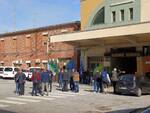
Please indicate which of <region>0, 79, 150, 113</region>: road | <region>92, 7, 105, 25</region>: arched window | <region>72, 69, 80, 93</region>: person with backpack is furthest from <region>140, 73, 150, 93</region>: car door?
<region>92, 7, 105, 25</region>: arched window

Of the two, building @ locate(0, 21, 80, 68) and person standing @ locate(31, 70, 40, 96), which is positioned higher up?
building @ locate(0, 21, 80, 68)

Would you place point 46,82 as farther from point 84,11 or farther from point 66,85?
point 84,11

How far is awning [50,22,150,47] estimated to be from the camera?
109 feet

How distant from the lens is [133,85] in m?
26.6

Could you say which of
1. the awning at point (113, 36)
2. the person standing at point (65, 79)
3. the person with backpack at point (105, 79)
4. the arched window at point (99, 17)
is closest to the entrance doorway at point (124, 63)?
the awning at point (113, 36)

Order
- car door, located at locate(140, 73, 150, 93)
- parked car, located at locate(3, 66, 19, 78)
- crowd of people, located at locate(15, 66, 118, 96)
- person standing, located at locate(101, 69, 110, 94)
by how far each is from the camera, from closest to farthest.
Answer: crowd of people, located at locate(15, 66, 118, 96)
car door, located at locate(140, 73, 150, 93)
person standing, located at locate(101, 69, 110, 94)
parked car, located at locate(3, 66, 19, 78)

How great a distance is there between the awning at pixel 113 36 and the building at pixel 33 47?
385 centimetres

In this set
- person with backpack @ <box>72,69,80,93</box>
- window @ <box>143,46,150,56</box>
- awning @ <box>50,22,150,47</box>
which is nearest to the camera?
person with backpack @ <box>72,69,80,93</box>

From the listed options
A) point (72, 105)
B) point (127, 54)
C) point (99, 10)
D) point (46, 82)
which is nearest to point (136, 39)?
point (127, 54)

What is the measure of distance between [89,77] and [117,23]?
5.92m

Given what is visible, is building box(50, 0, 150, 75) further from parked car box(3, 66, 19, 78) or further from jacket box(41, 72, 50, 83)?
jacket box(41, 72, 50, 83)

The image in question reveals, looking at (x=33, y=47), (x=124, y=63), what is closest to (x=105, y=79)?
(x=124, y=63)

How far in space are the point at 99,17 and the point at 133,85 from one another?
16.1 metres

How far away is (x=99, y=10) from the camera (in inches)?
1630
